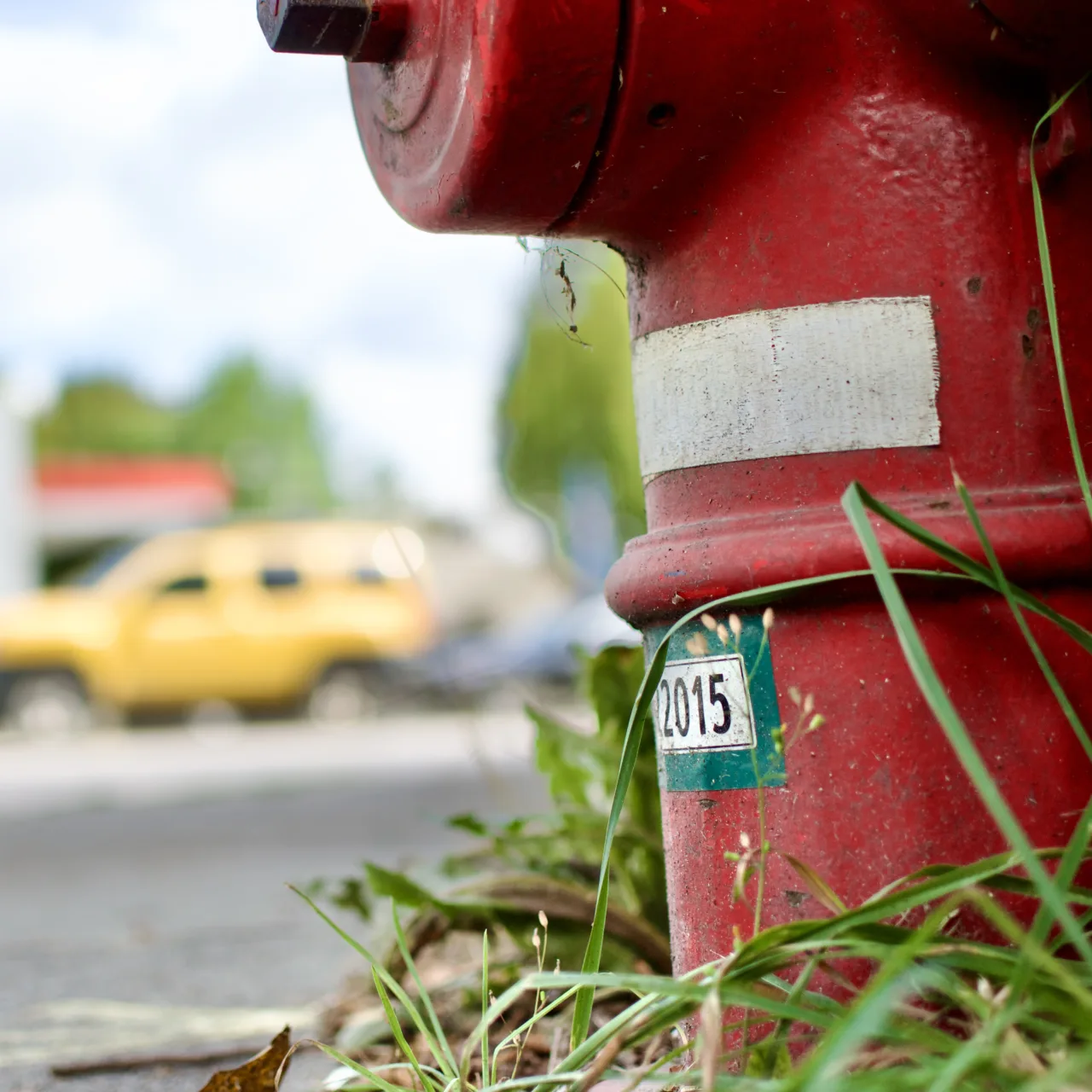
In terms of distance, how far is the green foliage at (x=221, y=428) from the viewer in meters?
62.0

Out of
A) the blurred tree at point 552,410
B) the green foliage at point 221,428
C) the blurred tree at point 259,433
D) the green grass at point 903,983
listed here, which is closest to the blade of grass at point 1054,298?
the green grass at point 903,983

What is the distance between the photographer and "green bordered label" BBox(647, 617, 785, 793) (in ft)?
4.21

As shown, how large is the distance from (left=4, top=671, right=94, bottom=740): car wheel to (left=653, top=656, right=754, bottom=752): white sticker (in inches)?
515

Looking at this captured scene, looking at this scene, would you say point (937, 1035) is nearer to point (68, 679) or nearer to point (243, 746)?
point (243, 746)

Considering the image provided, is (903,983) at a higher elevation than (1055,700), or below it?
below

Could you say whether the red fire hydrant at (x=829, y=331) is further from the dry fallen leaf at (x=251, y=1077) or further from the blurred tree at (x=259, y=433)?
the blurred tree at (x=259, y=433)

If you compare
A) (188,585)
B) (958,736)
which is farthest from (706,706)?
(188,585)

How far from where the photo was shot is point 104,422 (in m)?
66.5

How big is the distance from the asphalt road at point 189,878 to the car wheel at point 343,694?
357 cm

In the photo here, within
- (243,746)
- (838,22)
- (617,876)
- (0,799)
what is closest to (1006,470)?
(838,22)

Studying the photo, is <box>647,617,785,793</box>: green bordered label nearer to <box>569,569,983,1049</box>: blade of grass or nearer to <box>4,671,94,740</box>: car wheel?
<box>569,569,983,1049</box>: blade of grass

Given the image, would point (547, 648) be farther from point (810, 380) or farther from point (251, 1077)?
point (810, 380)

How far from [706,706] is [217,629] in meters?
12.8

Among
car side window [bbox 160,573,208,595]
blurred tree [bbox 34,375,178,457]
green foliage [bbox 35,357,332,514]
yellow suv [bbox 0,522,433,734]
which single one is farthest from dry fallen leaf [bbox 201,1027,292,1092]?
blurred tree [bbox 34,375,178,457]
